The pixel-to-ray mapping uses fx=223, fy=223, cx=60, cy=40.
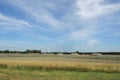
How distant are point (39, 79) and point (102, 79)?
225 inches

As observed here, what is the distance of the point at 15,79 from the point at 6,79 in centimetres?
74

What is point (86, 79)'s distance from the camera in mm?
19828

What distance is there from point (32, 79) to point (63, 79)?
2.69m

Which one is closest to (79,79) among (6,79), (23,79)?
(23,79)

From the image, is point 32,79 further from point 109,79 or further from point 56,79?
point 109,79

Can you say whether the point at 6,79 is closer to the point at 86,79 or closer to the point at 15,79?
the point at 15,79

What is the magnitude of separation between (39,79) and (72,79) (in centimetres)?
294

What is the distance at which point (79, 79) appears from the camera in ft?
65.0

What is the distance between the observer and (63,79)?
19.5 meters

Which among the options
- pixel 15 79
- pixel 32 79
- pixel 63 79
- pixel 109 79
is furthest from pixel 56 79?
pixel 109 79

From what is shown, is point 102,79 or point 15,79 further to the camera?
point 102,79

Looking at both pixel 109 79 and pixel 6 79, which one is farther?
pixel 109 79

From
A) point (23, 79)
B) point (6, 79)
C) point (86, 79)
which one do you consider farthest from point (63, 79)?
point (6, 79)

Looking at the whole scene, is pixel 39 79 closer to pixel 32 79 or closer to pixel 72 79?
pixel 32 79
